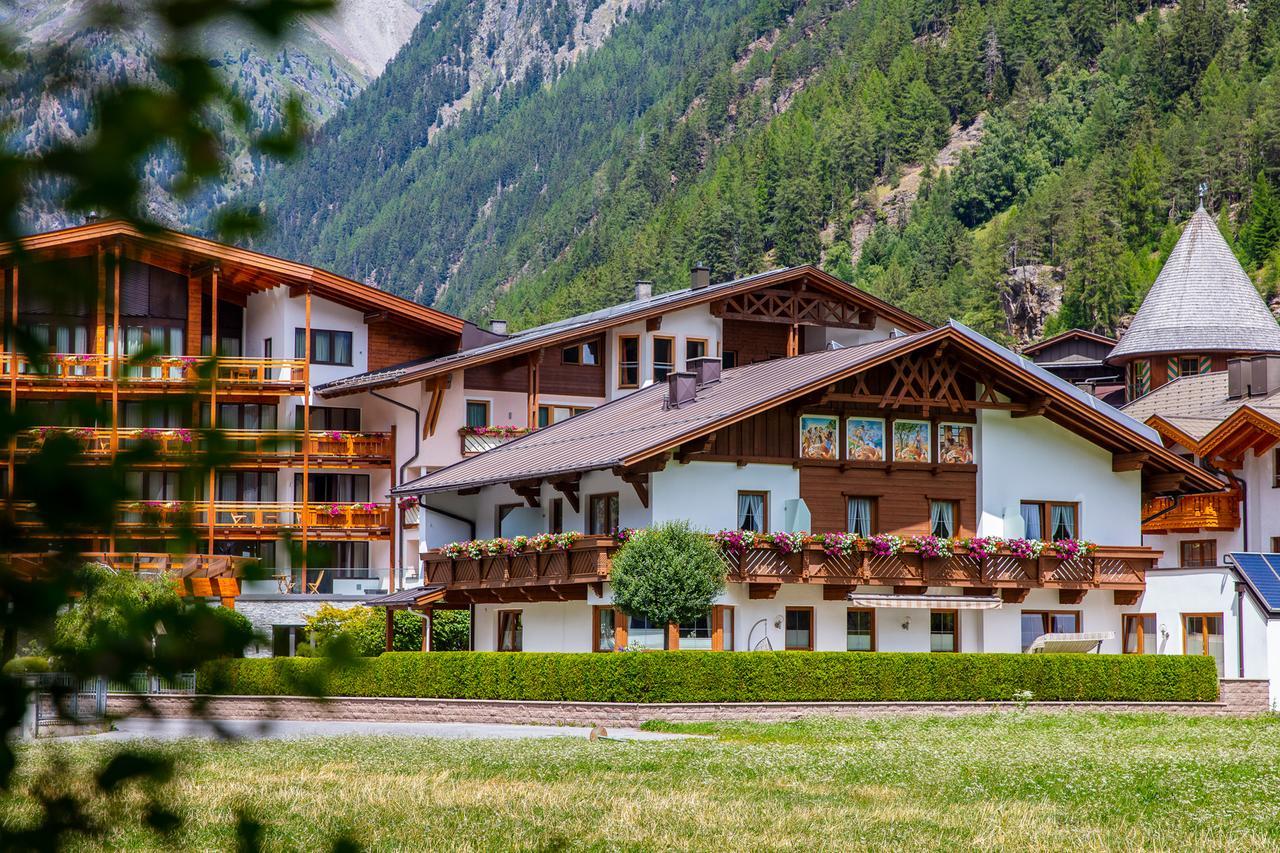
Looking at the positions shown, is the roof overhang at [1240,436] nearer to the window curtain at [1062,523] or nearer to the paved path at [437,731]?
the window curtain at [1062,523]

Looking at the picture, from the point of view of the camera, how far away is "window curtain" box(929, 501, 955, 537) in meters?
40.8

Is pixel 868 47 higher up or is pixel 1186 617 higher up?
pixel 868 47

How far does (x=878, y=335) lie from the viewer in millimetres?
56250

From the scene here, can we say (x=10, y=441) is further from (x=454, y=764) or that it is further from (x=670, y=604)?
(x=670, y=604)

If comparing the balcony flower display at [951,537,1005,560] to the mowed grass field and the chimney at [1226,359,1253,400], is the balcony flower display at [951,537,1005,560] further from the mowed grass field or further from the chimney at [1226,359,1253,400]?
the chimney at [1226,359,1253,400]

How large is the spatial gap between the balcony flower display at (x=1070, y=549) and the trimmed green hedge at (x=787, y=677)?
4.48 meters

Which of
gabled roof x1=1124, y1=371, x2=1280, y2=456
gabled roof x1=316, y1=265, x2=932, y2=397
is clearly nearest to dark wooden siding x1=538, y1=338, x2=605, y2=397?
gabled roof x1=316, y1=265, x2=932, y2=397

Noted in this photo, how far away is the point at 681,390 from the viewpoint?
137 ft

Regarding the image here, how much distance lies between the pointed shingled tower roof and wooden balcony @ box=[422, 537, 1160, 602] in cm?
2612

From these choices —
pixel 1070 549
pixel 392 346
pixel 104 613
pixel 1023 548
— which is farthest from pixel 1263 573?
pixel 104 613

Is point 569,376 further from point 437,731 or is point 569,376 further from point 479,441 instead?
point 437,731

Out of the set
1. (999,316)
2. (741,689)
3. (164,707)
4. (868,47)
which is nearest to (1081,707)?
(741,689)

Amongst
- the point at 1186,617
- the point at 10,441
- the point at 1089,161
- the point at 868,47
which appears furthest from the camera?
the point at 868,47

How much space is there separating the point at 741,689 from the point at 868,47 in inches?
6828
